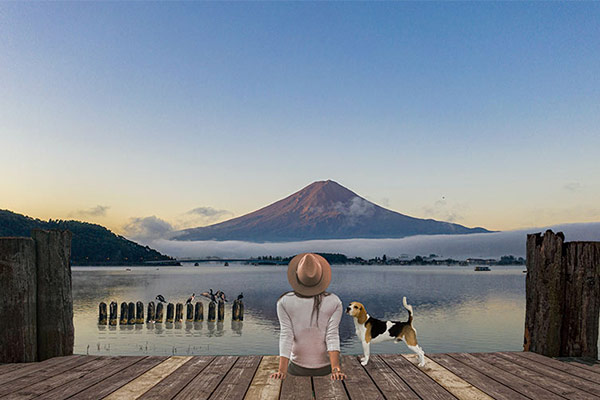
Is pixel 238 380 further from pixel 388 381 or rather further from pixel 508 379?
pixel 508 379

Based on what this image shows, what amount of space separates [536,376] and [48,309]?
683 cm

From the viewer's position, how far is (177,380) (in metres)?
5.89

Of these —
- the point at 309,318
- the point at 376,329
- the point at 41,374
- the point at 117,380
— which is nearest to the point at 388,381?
the point at 376,329

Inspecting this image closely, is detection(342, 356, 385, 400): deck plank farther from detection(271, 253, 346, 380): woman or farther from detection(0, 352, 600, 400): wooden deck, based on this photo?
detection(271, 253, 346, 380): woman

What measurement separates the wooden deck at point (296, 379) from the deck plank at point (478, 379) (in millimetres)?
11

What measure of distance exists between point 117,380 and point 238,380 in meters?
1.49

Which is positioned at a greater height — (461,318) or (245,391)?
(245,391)

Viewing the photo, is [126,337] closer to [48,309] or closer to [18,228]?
[48,309]

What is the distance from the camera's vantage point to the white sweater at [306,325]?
5.67 m

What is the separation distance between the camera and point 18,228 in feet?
373

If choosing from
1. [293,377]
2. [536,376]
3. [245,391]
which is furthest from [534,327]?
[245,391]

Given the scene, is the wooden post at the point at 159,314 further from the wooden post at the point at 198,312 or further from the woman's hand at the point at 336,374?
the woman's hand at the point at 336,374

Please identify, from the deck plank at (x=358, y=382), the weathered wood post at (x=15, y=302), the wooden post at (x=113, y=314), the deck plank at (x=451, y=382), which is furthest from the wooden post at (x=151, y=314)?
the deck plank at (x=451, y=382)

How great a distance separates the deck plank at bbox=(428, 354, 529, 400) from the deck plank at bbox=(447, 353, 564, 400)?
9 centimetres
